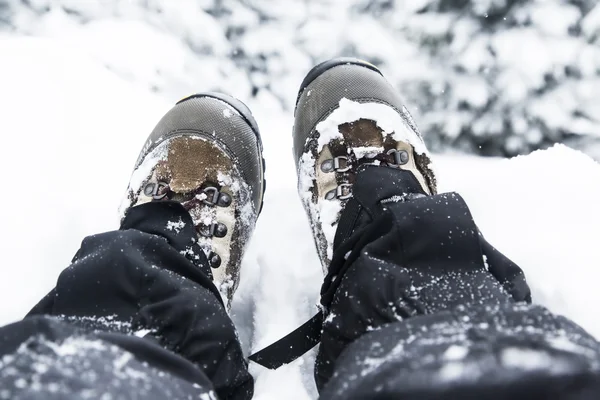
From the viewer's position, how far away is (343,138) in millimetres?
1095

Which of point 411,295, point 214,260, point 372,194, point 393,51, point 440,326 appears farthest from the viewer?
point 393,51

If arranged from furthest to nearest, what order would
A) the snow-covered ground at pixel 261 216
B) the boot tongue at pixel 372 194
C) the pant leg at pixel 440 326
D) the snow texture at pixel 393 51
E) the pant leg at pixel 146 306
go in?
the snow texture at pixel 393 51, the snow-covered ground at pixel 261 216, the boot tongue at pixel 372 194, the pant leg at pixel 146 306, the pant leg at pixel 440 326

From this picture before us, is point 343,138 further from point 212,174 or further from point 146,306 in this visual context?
point 146,306

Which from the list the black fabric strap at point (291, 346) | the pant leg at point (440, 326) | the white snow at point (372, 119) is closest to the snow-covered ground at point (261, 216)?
the black fabric strap at point (291, 346)

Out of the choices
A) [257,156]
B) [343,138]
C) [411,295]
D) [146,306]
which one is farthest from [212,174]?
[411,295]

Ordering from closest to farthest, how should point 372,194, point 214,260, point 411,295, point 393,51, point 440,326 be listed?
1. point 440,326
2. point 411,295
3. point 372,194
4. point 214,260
5. point 393,51

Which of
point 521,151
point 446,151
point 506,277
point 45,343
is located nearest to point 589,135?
point 521,151

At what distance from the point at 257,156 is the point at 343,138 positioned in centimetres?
21

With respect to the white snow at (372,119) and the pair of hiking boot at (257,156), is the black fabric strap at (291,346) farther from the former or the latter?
the white snow at (372,119)

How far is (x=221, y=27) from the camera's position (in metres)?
1.62

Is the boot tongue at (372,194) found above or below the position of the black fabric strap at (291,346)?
above

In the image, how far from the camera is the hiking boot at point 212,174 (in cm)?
99

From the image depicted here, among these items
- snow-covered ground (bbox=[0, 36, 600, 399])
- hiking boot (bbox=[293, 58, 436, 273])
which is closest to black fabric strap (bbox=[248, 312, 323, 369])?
snow-covered ground (bbox=[0, 36, 600, 399])

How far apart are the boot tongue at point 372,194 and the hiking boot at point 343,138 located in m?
0.12
